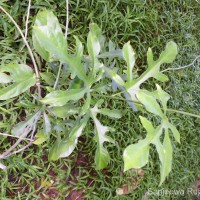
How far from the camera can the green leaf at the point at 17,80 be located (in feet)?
3.16

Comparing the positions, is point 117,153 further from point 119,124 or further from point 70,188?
point 70,188

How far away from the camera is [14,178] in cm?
159

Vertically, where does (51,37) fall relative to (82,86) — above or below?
above

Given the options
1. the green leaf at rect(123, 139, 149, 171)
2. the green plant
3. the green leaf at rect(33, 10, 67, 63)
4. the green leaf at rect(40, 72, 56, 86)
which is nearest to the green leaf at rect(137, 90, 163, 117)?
the green plant

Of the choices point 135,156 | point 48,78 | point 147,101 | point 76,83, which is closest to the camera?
point 135,156

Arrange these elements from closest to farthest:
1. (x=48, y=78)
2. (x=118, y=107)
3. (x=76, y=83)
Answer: (x=76, y=83), (x=48, y=78), (x=118, y=107)

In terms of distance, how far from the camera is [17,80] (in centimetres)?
97

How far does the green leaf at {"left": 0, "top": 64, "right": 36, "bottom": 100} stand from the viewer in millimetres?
962

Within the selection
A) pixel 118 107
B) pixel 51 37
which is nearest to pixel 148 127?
pixel 51 37

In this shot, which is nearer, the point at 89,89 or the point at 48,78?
the point at 89,89

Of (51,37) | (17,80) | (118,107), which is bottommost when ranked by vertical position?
(118,107)

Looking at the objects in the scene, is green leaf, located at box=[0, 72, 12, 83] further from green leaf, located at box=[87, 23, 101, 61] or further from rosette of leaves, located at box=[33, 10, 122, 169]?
green leaf, located at box=[87, 23, 101, 61]

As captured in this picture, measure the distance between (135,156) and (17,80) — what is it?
43cm

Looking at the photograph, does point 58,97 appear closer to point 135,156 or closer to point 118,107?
point 135,156
